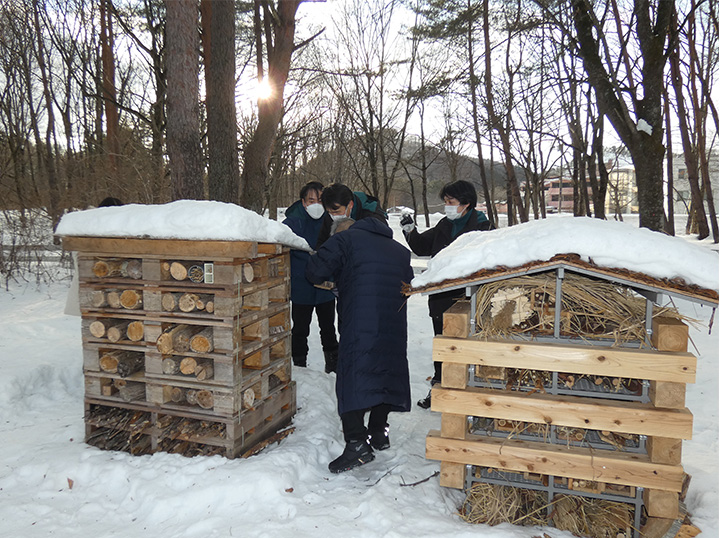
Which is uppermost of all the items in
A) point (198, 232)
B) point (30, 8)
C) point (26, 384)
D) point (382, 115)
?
point (30, 8)

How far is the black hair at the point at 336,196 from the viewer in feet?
12.7

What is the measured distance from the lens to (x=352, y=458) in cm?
346

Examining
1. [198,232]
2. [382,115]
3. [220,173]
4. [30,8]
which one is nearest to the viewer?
[198,232]

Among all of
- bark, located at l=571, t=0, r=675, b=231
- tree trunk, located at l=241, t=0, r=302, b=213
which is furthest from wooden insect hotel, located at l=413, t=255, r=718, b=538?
bark, located at l=571, t=0, r=675, b=231

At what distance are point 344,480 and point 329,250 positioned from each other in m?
1.65

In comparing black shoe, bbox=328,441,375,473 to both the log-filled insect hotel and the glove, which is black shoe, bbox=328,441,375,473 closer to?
the log-filled insect hotel

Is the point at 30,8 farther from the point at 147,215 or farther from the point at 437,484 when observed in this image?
the point at 437,484

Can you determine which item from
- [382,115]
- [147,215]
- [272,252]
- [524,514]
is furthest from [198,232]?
[382,115]

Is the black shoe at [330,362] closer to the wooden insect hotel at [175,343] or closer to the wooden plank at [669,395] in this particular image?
the wooden insect hotel at [175,343]

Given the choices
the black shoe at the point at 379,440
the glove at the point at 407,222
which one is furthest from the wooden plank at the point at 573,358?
the glove at the point at 407,222

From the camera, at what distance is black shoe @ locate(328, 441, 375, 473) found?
11.3 feet

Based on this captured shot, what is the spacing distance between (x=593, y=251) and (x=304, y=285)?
10.4 ft

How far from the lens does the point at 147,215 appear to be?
10.8 ft

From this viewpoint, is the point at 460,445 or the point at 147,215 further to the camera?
the point at 147,215
